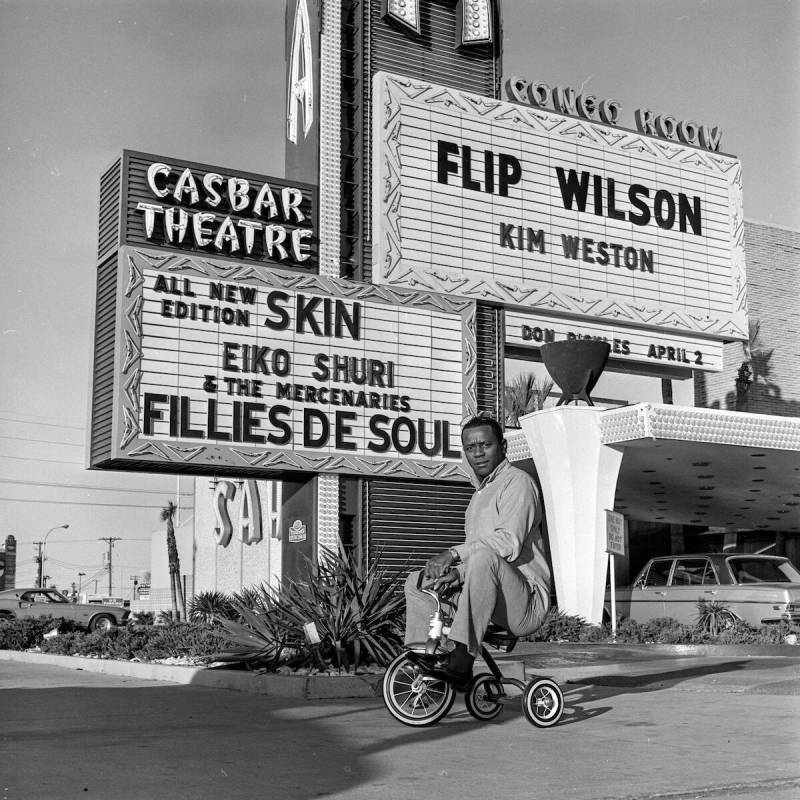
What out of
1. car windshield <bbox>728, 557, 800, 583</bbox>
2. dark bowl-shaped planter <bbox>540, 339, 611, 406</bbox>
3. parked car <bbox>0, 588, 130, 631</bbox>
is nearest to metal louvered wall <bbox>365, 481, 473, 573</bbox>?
dark bowl-shaped planter <bbox>540, 339, 611, 406</bbox>

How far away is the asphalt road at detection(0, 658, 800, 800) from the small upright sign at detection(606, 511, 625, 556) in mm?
10533

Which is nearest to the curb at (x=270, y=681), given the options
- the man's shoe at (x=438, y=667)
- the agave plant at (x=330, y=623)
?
the agave plant at (x=330, y=623)

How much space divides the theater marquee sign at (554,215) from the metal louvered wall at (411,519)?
4135 mm

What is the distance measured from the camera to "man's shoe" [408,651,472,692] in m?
6.18

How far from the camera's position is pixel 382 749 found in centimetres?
579

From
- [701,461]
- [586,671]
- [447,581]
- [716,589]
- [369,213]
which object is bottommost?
[586,671]

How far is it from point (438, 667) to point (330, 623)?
3760 millimetres

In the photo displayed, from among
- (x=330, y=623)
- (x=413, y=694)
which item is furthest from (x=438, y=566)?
(x=330, y=623)

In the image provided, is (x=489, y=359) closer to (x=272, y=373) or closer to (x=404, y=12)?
(x=272, y=373)

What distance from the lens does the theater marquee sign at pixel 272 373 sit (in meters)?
19.9

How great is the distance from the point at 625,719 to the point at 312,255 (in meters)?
16.2

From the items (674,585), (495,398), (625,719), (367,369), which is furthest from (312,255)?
(625,719)

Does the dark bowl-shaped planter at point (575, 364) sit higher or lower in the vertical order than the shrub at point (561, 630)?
higher

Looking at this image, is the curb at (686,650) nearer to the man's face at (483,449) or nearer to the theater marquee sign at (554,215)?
the man's face at (483,449)
